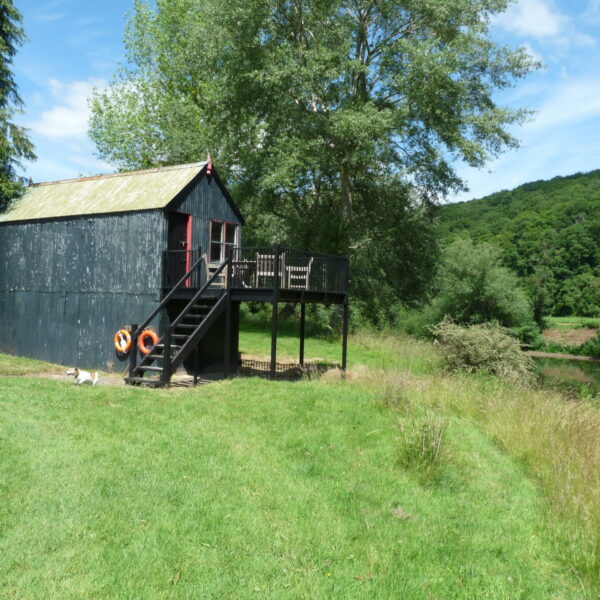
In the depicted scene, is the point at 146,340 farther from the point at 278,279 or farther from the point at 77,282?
the point at 278,279

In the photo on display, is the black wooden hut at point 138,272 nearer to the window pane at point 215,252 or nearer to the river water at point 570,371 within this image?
the window pane at point 215,252

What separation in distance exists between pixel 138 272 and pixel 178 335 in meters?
3.33

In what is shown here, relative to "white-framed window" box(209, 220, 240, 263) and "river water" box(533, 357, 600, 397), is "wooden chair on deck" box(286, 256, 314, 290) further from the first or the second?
"river water" box(533, 357, 600, 397)

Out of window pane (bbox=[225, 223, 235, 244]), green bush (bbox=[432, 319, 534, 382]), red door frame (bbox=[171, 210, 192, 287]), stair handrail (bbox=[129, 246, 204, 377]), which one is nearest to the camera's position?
stair handrail (bbox=[129, 246, 204, 377])

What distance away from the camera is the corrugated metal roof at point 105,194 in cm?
1681

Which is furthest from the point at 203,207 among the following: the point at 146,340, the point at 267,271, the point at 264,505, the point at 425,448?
the point at 264,505

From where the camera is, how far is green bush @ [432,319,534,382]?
1875cm

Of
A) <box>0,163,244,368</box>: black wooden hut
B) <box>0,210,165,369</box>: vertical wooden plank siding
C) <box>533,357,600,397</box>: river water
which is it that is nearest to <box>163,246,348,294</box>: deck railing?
<box>0,163,244,368</box>: black wooden hut

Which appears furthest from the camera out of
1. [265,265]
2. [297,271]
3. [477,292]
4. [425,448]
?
[477,292]

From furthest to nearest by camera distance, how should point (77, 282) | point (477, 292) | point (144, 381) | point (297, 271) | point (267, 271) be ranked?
point (477, 292) → point (77, 282) → point (297, 271) → point (267, 271) → point (144, 381)

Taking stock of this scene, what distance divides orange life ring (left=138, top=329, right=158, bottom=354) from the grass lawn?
3938 mm

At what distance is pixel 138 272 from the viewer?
53.9 ft

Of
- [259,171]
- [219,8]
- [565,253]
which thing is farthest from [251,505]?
[565,253]

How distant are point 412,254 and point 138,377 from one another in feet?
69.4
